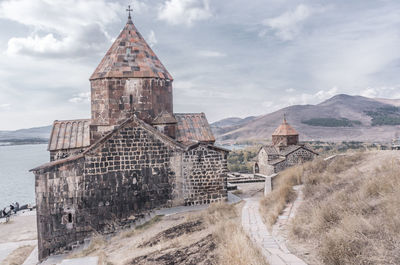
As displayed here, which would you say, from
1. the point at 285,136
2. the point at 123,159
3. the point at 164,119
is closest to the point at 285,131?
the point at 285,136

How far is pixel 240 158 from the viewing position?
163ft

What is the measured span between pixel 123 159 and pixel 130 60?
370 cm

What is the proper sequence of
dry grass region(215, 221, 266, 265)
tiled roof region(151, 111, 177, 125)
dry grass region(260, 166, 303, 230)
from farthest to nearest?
tiled roof region(151, 111, 177, 125)
dry grass region(260, 166, 303, 230)
dry grass region(215, 221, 266, 265)

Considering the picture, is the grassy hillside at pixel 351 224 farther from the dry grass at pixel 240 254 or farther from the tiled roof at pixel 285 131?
the tiled roof at pixel 285 131

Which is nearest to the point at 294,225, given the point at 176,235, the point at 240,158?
the point at 176,235

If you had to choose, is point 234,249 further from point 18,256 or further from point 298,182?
point 18,256

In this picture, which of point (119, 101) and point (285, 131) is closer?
point (119, 101)

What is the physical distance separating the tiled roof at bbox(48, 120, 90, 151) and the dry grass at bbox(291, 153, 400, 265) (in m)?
8.41

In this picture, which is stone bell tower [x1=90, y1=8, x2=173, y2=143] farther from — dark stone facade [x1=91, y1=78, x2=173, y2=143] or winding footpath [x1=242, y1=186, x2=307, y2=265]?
winding footpath [x1=242, y1=186, x2=307, y2=265]

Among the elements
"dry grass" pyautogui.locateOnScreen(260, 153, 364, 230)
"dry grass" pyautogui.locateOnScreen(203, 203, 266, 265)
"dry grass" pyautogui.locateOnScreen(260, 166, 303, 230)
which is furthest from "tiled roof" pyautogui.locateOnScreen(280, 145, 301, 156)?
"dry grass" pyautogui.locateOnScreen(203, 203, 266, 265)

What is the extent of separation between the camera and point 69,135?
37.7ft

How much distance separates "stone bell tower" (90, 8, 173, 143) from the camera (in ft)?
34.5

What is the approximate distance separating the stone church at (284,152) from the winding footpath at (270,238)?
51.7 feet

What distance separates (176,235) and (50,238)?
443 cm
